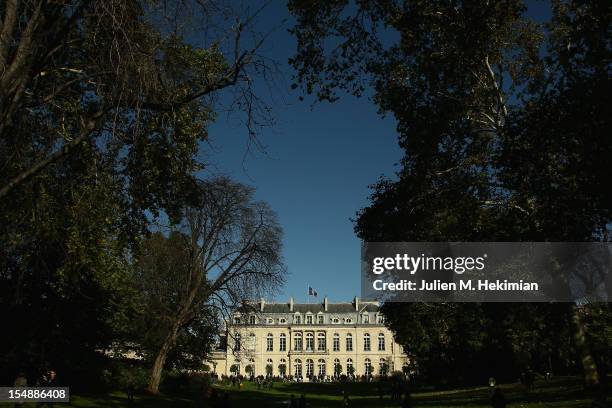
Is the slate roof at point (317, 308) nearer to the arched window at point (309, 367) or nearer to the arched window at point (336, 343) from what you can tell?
the arched window at point (336, 343)

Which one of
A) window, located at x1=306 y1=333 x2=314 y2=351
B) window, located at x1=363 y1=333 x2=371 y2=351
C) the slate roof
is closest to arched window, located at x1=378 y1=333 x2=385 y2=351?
window, located at x1=363 y1=333 x2=371 y2=351

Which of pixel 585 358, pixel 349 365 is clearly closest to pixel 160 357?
pixel 585 358

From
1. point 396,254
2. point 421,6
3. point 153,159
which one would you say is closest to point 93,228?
point 153,159

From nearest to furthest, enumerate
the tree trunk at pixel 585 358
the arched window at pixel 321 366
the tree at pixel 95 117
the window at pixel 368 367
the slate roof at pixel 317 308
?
the tree at pixel 95 117, the tree trunk at pixel 585 358, the window at pixel 368 367, the arched window at pixel 321 366, the slate roof at pixel 317 308

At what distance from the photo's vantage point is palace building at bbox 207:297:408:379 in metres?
113

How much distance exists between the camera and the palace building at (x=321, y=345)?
11312cm

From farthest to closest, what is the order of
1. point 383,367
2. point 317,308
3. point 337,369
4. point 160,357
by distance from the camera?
point 317,308 < point 383,367 < point 337,369 < point 160,357

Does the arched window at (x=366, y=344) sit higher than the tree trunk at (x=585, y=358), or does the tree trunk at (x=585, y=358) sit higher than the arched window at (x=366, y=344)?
the arched window at (x=366, y=344)

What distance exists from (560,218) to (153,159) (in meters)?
11.5

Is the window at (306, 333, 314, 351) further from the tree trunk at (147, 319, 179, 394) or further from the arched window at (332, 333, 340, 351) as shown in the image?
the tree trunk at (147, 319, 179, 394)

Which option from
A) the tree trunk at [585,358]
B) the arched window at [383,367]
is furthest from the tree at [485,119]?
the arched window at [383,367]

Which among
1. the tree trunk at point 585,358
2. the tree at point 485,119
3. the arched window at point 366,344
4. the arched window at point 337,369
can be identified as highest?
the tree at point 485,119

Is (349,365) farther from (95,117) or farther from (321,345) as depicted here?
(95,117)

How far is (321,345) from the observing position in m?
115
